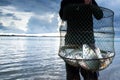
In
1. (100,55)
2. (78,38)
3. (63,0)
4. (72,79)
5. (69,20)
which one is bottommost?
(72,79)

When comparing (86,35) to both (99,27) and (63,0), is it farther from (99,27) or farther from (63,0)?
(63,0)

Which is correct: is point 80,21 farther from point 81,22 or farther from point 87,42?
point 87,42

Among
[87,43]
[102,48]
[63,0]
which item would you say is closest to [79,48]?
[87,43]

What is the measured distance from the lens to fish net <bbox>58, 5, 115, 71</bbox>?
15.0 feet

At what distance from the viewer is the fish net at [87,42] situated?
4559 millimetres

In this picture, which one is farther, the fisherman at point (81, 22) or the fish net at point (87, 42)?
the fisherman at point (81, 22)

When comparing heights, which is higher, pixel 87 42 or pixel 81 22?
pixel 81 22

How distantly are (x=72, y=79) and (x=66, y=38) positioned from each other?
2.94ft

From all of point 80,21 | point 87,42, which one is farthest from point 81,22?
point 87,42

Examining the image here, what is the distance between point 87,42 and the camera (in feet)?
16.0

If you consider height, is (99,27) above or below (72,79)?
above

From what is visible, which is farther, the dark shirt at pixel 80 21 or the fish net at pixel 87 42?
the dark shirt at pixel 80 21

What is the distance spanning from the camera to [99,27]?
523 cm

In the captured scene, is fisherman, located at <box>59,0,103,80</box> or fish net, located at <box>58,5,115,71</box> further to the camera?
fisherman, located at <box>59,0,103,80</box>
